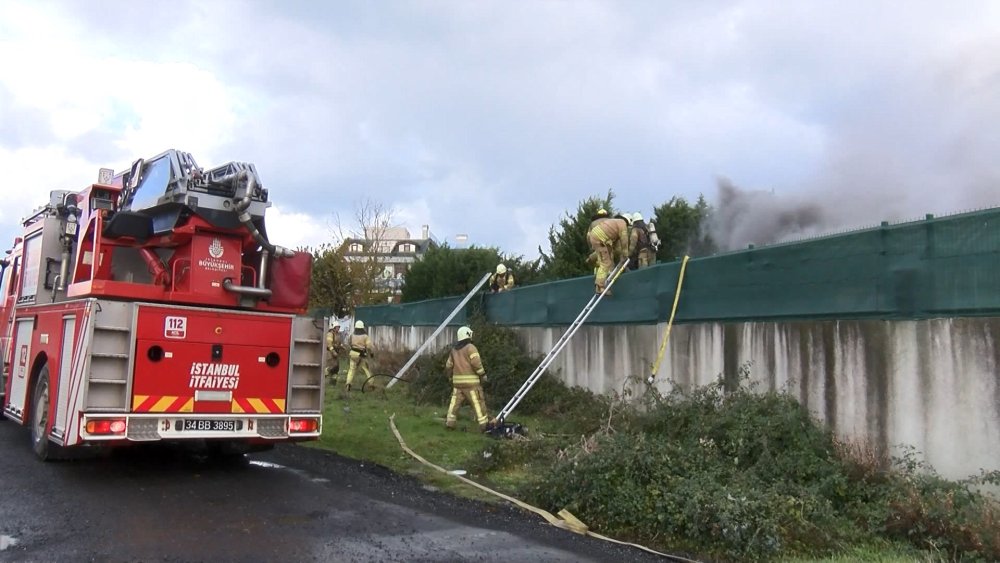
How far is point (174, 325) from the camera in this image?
25.8ft

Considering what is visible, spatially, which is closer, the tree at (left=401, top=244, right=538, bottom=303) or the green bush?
the green bush

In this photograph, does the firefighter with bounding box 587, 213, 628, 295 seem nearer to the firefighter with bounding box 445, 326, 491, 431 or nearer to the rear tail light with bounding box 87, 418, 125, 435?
the firefighter with bounding box 445, 326, 491, 431

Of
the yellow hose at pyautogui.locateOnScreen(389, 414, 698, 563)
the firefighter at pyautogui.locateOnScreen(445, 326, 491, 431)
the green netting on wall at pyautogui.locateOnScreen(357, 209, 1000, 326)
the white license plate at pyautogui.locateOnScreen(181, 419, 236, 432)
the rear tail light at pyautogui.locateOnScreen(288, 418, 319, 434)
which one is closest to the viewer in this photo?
the yellow hose at pyautogui.locateOnScreen(389, 414, 698, 563)

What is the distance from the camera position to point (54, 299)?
380 inches

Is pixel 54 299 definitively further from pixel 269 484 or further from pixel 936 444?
pixel 936 444

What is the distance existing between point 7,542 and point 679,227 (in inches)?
842

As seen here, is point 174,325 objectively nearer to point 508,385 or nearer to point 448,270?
point 508,385

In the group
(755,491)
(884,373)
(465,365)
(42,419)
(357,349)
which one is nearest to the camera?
(755,491)

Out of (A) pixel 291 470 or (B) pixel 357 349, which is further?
(B) pixel 357 349

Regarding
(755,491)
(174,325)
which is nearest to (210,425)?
(174,325)

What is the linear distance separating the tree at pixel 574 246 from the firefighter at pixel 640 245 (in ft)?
33.4

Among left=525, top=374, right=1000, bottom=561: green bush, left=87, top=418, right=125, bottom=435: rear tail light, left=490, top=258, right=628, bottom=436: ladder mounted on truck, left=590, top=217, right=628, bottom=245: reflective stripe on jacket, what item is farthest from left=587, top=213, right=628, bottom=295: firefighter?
left=87, top=418, right=125, bottom=435: rear tail light

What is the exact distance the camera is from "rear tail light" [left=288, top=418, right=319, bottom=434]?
845 cm

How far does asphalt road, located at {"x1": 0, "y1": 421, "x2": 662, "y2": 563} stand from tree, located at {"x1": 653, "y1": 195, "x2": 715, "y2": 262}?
1693cm
